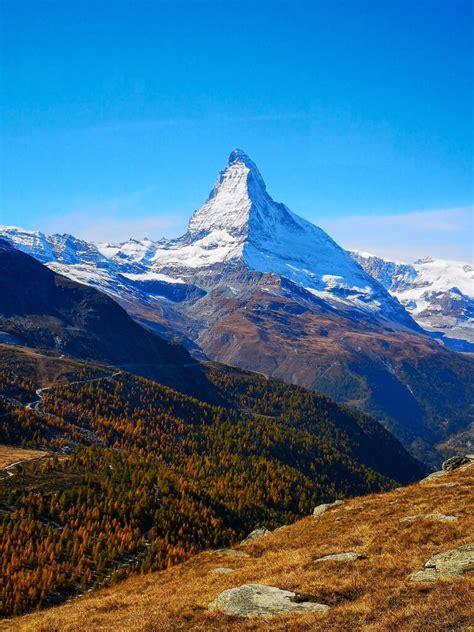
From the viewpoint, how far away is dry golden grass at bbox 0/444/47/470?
96.0 m

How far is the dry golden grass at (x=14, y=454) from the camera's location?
9600cm

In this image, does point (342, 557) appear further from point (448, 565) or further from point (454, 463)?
point (454, 463)

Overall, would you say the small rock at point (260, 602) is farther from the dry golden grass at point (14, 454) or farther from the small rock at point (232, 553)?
the dry golden grass at point (14, 454)

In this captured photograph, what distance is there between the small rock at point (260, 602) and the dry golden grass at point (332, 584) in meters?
0.80

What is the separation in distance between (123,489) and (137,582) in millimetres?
42337

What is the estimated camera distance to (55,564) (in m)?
58.6

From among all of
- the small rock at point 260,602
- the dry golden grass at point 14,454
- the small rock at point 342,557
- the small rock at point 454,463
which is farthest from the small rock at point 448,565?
the dry golden grass at point 14,454

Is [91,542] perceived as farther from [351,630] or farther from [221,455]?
[221,455]

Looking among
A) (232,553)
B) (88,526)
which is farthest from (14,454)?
(232,553)

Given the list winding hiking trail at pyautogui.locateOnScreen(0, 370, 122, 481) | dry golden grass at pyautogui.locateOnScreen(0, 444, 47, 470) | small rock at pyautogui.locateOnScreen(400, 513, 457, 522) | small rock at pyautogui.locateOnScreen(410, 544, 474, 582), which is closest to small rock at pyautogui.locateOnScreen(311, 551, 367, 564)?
small rock at pyautogui.locateOnScreen(410, 544, 474, 582)

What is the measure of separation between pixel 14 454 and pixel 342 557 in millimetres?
80064

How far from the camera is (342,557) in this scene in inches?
1564

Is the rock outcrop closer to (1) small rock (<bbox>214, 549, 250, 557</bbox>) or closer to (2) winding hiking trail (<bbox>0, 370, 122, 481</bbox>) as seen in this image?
(1) small rock (<bbox>214, 549, 250, 557</bbox>)

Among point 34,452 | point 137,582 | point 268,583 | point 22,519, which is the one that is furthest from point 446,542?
point 34,452
